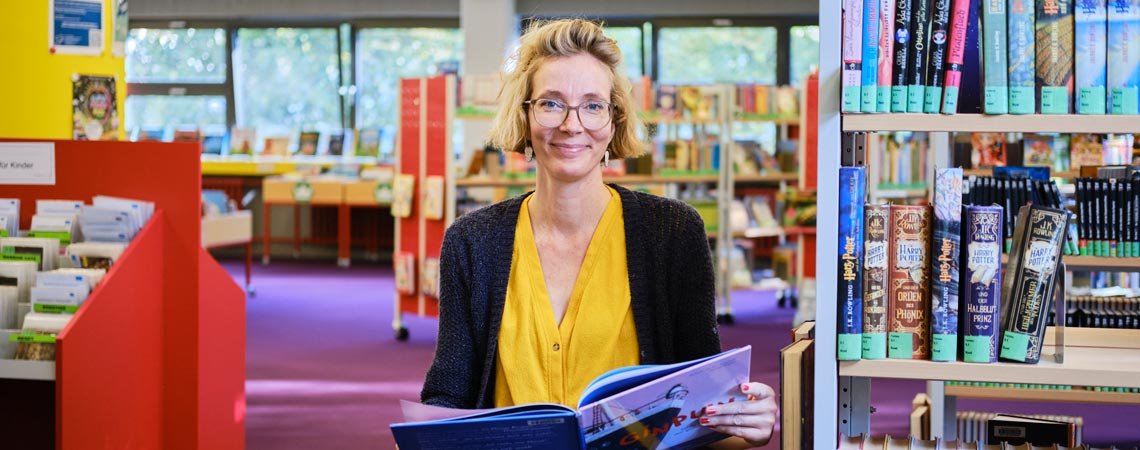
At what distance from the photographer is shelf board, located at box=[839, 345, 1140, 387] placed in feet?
6.73

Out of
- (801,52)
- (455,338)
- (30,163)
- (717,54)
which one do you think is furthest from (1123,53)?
(717,54)

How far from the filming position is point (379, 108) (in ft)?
45.6

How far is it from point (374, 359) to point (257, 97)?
24.0 ft

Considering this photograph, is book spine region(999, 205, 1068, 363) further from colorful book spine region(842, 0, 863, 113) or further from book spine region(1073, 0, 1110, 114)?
colorful book spine region(842, 0, 863, 113)

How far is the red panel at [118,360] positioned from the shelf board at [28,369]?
0.06m

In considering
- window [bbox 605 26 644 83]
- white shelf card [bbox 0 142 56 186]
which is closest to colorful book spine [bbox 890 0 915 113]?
white shelf card [bbox 0 142 56 186]

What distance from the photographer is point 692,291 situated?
7.82 feet

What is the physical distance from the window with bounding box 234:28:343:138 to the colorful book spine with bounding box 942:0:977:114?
1220cm

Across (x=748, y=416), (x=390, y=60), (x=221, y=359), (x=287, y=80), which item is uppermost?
(x=390, y=60)

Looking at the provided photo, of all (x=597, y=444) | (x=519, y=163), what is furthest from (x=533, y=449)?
(x=519, y=163)

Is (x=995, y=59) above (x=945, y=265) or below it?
above

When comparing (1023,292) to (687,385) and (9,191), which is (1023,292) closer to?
(687,385)

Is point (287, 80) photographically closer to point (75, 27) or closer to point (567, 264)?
point (75, 27)

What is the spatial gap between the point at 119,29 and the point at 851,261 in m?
3.18
